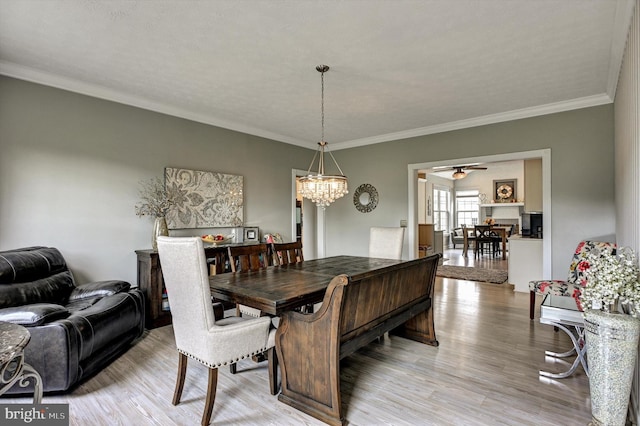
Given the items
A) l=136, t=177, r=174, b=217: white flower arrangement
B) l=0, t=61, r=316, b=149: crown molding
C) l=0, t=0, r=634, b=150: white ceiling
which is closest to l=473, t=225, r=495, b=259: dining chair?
l=0, t=0, r=634, b=150: white ceiling

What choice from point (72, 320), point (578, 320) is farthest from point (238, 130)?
point (578, 320)

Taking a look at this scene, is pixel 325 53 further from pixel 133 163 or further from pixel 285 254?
pixel 133 163

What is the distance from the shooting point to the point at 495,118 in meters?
4.85

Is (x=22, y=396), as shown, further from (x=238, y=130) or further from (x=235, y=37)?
(x=238, y=130)

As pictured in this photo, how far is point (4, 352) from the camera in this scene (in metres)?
1.18

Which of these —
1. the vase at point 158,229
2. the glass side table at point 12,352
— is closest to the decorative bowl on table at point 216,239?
the vase at point 158,229

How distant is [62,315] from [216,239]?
7.28ft

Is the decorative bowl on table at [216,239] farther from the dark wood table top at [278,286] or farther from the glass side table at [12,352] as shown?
the glass side table at [12,352]

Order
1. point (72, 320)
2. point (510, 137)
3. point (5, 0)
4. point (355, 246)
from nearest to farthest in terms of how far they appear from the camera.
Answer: point (5, 0)
point (72, 320)
point (510, 137)
point (355, 246)

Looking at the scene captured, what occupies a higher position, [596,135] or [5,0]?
[5,0]

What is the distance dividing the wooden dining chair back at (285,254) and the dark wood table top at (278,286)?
382 millimetres

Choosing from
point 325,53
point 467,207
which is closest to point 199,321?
point 325,53

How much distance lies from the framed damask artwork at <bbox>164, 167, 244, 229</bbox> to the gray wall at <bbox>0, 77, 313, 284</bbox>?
0.18m

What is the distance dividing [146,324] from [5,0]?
3102 mm
